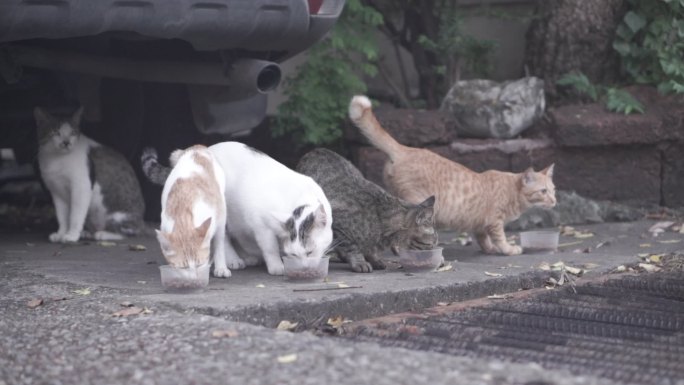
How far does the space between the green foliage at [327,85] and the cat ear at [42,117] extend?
6.24 feet

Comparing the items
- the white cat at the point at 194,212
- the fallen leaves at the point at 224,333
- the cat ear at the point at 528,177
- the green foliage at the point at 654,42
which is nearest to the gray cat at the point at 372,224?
the white cat at the point at 194,212

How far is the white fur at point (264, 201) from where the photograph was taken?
511 centimetres

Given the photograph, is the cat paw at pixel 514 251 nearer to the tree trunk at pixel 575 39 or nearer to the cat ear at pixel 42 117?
the tree trunk at pixel 575 39

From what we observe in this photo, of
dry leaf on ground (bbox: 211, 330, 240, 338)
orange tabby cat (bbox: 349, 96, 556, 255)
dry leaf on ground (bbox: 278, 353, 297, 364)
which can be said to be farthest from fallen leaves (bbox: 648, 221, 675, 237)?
dry leaf on ground (bbox: 278, 353, 297, 364)

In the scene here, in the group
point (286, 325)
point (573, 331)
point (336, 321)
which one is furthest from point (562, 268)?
point (286, 325)

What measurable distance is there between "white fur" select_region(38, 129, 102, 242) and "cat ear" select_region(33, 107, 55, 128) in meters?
0.14

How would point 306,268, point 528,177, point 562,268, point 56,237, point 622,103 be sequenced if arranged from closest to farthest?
point 306,268, point 562,268, point 528,177, point 56,237, point 622,103

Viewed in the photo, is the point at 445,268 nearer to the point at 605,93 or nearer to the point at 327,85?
the point at 327,85

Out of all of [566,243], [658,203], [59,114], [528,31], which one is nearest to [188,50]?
[59,114]

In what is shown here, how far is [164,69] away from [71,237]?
1.39 metres

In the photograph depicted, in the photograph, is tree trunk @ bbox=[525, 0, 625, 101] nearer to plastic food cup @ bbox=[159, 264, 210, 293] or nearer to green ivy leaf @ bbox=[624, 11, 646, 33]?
green ivy leaf @ bbox=[624, 11, 646, 33]

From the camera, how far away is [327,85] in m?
7.94

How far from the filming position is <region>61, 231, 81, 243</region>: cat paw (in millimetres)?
6723

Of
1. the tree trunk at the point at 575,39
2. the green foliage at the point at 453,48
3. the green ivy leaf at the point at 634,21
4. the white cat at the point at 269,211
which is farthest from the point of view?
the green foliage at the point at 453,48
